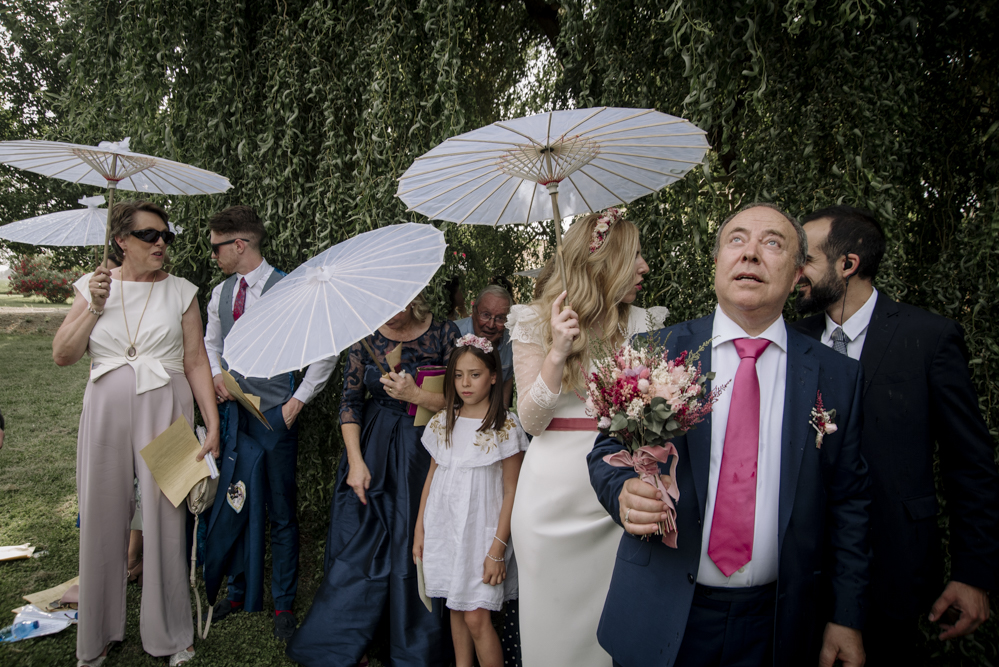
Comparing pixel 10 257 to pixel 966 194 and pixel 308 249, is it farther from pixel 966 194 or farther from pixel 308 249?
pixel 966 194

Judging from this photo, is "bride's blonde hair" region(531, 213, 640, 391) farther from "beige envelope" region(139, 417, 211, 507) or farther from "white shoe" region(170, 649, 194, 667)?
"white shoe" region(170, 649, 194, 667)

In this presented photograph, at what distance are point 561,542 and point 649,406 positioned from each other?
106 cm

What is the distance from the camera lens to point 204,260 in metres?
4.24

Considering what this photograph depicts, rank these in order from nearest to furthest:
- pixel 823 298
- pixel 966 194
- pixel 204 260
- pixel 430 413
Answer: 1. pixel 823 298
2. pixel 966 194
3. pixel 430 413
4. pixel 204 260

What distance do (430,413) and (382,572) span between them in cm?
88

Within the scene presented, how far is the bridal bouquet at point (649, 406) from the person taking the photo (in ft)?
4.82

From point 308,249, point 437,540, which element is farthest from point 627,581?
point 308,249

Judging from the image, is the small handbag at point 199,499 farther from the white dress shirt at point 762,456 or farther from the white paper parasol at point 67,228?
the white dress shirt at point 762,456

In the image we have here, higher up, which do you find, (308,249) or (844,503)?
(308,249)

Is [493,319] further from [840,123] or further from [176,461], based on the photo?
[840,123]

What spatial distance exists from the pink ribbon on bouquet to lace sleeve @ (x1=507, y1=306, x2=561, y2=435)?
593 mm

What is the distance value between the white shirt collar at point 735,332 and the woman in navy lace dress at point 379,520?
1601 mm

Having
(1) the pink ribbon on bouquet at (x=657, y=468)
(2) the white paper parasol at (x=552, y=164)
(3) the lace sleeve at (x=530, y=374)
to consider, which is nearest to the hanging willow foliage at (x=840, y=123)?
(2) the white paper parasol at (x=552, y=164)

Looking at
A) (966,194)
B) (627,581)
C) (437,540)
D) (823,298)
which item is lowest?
(437,540)
